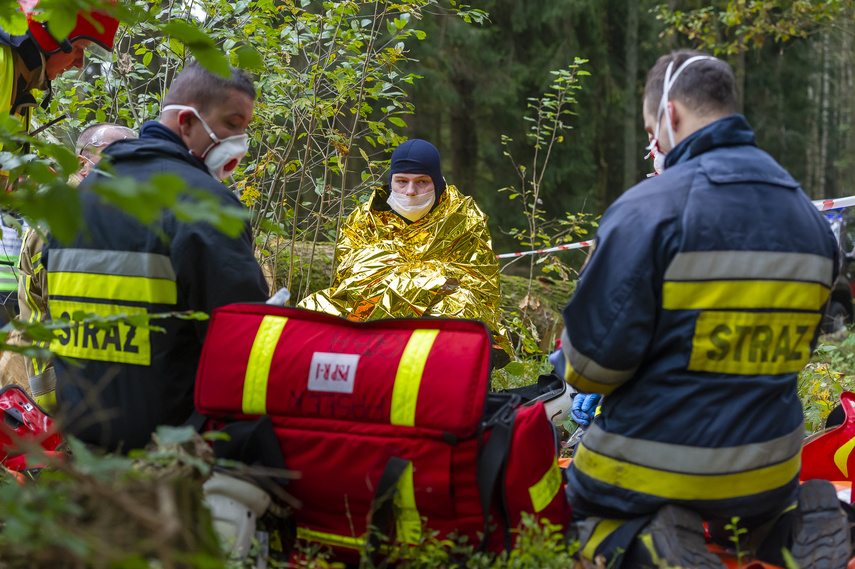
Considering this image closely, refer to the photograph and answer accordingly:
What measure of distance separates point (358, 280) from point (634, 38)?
45.9 ft

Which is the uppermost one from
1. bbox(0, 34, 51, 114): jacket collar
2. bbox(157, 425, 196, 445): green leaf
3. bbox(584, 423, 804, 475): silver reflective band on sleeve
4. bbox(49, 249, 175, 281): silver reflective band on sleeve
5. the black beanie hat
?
bbox(0, 34, 51, 114): jacket collar

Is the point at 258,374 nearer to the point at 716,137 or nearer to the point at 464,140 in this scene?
the point at 716,137

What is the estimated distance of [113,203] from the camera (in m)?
1.00

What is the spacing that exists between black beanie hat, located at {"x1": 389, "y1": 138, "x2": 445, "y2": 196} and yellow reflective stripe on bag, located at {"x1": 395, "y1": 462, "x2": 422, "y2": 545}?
259 cm

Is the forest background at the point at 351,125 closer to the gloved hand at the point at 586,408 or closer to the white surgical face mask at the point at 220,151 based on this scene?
the white surgical face mask at the point at 220,151

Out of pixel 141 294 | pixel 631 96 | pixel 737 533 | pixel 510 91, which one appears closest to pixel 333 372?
pixel 141 294

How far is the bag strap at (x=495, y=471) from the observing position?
2.03 meters

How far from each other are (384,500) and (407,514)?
10 cm

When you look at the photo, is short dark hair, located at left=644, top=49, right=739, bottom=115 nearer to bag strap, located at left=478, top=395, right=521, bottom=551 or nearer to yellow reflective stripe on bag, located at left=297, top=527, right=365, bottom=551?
bag strap, located at left=478, top=395, right=521, bottom=551

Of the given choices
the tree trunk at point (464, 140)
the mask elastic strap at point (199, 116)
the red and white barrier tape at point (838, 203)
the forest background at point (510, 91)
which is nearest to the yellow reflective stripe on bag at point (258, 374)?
the mask elastic strap at point (199, 116)

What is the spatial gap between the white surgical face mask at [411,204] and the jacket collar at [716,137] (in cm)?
229

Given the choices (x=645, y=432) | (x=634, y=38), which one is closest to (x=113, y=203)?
(x=645, y=432)

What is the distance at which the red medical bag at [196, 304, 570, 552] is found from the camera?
6.65ft

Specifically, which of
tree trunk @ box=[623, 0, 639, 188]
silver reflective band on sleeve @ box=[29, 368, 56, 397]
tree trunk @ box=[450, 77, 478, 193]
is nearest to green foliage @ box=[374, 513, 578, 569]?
silver reflective band on sleeve @ box=[29, 368, 56, 397]
